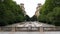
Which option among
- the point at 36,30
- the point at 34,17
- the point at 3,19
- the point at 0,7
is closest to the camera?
the point at 36,30

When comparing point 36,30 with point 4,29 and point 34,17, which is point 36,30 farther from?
point 34,17

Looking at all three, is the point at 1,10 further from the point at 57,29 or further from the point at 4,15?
the point at 57,29

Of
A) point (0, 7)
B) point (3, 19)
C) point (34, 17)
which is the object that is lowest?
point (34, 17)

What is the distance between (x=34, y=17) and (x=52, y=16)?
11732 centimetres

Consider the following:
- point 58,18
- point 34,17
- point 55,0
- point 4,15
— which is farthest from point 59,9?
point 34,17

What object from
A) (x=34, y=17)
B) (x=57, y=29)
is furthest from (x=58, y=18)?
(x=34, y=17)

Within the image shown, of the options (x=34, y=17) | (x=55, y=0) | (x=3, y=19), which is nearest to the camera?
(x=3, y=19)

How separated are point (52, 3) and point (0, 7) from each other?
14512 millimetres

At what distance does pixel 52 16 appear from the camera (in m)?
41.6

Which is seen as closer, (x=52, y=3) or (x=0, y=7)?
(x=0, y=7)

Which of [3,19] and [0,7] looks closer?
[0,7]

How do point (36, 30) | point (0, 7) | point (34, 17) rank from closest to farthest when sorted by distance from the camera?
point (36, 30) < point (0, 7) < point (34, 17)

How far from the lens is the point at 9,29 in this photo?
30.2m

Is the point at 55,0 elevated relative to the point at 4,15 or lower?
elevated
